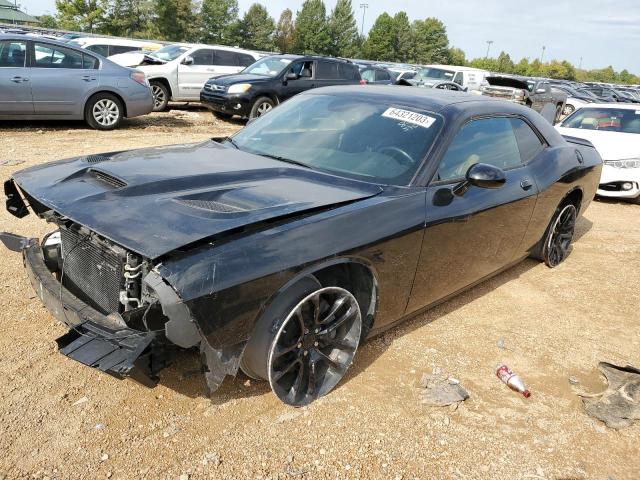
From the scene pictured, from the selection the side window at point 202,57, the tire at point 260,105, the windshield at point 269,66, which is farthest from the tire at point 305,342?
the side window at point 202,57

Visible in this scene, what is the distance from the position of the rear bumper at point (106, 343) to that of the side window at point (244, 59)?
1301 cm

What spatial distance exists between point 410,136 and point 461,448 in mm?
1831

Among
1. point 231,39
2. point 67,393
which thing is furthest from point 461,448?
→ point 231,39

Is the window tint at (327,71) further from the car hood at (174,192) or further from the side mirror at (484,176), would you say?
the side mirror at (484,176)

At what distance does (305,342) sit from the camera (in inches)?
108

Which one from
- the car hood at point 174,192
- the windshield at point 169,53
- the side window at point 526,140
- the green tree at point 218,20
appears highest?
the green tree at point 218,20

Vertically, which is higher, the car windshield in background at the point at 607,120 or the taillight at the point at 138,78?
the car windshield in background at the point at 607,120

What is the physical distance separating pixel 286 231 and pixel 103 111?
8532mm

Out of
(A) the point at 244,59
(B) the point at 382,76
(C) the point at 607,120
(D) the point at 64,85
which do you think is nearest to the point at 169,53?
(A) the point at 244,59

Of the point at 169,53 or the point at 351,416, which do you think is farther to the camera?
the point at 169,53

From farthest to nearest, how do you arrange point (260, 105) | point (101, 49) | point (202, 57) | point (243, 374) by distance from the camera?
point (101, 49), point (202, 57), point (260, 105), point (243, 374)

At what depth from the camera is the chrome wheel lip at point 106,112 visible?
9727 mm

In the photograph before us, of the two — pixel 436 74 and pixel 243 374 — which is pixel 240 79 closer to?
pixel 243 374

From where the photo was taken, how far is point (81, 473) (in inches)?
89.4
